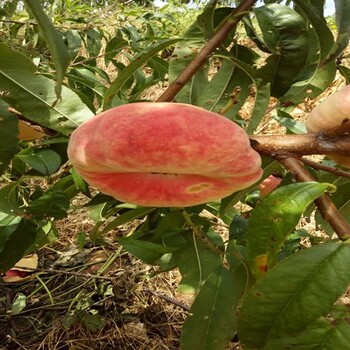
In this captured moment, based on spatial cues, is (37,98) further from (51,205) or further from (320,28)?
(320,28)

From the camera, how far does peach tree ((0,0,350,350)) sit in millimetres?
553

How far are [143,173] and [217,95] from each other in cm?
37

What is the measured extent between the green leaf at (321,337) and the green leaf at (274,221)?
82 millimetres

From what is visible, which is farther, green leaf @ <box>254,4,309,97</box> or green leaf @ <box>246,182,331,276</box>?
green leaf @ <box>254,4,309,97</box>

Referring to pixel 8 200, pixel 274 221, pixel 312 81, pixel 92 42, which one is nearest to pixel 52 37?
pixel 274 221

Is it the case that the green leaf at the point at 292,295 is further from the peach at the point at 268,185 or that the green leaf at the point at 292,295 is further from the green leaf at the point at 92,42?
the green leaf at the point at 92,42

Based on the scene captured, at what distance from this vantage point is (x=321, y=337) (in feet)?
1.73

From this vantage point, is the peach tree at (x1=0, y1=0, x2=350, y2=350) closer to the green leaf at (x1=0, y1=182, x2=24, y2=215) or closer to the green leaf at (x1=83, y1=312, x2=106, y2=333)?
the green leaf at (x1=0, y1=182, x2=24, y2=215)

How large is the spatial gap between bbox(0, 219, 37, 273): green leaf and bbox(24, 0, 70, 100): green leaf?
438mm

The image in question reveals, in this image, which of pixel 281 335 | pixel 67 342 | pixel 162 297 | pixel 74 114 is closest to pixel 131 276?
pixel 162 297

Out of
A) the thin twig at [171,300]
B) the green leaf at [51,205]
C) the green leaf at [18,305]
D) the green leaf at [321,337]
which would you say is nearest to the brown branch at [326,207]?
the green leaf at [321,337]

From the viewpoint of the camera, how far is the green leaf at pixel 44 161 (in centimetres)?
82

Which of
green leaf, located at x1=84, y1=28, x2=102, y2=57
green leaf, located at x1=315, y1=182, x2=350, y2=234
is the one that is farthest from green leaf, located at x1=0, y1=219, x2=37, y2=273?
green leaf, located at x1=84, y1=28, x2=102, y2=57

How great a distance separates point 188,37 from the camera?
971 millimetres
